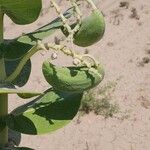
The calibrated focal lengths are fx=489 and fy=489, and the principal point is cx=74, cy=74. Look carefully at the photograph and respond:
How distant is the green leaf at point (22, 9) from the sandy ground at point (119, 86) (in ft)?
6.98

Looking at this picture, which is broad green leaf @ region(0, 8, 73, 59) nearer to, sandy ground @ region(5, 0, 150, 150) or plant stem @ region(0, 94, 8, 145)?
plant stem @ region(0, 94, 8, 145)

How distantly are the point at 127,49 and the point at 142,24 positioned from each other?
36cm

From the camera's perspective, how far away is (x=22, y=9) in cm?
70

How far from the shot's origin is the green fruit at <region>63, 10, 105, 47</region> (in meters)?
0.67

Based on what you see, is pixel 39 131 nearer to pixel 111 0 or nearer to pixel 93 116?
pixel 93 116

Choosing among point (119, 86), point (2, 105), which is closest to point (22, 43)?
point (2, 105)

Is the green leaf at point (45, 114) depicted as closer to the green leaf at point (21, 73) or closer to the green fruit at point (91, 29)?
the green leaf at point (21, 73)

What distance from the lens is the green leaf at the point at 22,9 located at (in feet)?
2.23

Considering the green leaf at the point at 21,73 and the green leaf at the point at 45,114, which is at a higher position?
the green leaf at the point at 21,73

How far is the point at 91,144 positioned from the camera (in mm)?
2852

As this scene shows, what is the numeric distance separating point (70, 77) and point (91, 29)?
0.25ft

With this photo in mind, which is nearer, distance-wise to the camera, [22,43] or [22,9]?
[22,9]

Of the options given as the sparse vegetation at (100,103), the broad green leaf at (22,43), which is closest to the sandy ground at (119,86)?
the sparse vegetation at (100,103)

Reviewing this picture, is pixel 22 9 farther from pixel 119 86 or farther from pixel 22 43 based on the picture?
pixel 119 86
